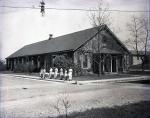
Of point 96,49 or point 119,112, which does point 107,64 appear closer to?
point 96,49

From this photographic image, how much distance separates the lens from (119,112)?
688cm

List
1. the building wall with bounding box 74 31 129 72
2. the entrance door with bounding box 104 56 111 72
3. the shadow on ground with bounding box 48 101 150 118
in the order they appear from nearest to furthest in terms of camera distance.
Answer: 1. the shadow on ground with bounding box 48 101 150 118
2. the building wall with bounding box 74 31 129 72
3. the entrance door with bounding box 104 56 111 72

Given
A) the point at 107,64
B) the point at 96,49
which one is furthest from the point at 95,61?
the point at 107,64

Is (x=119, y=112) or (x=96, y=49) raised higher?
(x=96, y=49)

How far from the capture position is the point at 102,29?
22.2 meters

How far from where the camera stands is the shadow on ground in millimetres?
6531

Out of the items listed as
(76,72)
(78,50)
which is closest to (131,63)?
(78,50)

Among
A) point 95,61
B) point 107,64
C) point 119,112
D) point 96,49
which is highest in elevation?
point 96,49

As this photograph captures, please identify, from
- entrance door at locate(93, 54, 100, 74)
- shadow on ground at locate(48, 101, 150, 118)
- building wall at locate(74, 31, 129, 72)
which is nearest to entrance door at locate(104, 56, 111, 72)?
building wall at locate(74, 31, 129, 72)

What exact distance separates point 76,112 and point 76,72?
1411 cm

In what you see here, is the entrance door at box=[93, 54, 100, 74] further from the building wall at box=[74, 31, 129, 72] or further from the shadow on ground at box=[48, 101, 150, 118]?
the shadow on ground at box=[48, 101, 150, 118]

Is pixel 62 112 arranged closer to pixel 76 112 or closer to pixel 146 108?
pixel 76 112

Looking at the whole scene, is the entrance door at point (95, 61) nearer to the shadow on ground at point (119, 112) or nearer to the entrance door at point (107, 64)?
the entrance door at point (107, 64)

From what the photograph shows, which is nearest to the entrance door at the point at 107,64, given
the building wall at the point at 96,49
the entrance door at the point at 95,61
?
the building wall at the point at 96,49
